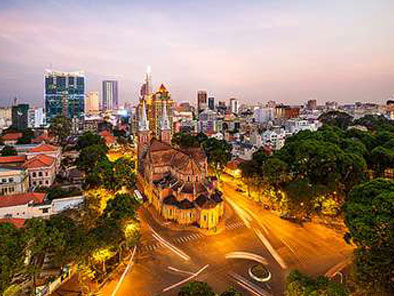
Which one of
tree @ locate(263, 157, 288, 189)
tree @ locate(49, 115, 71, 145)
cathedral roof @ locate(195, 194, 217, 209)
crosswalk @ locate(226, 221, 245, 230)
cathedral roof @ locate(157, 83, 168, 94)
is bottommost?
crosswalk @ locate(226, 221, 245, 230)

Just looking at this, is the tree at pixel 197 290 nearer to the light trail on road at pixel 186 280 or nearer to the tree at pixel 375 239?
the light trail on road at pixel 186 280

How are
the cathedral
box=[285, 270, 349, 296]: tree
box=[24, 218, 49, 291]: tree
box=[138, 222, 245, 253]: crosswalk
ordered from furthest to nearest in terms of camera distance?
1. the cathedral
2. box=[138, 222, 245, 253]: crosswalk
3. box=[24, 218, 49, 291]: tree
4. box=[285, 270, 349, 296]: tree

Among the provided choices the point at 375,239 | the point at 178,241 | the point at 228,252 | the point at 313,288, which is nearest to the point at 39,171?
the point at 178,241

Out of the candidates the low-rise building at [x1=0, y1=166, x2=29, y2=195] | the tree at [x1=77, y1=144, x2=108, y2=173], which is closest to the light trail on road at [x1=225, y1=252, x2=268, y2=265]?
the tree at [x1=77, y1=144, x2=108, y2=173]

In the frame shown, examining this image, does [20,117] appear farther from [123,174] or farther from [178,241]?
[178,241]

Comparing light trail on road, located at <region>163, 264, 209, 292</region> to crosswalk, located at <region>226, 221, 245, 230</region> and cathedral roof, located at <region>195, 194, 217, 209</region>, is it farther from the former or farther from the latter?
crosswalk, located at <region>226, 221, 245, 230</region>

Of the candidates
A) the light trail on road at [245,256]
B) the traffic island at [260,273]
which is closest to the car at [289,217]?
the light trail on road at [245,256]

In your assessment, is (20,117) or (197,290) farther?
(20,117)

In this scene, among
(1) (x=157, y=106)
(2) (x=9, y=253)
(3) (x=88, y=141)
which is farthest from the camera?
(1) (x=157, y=106)
